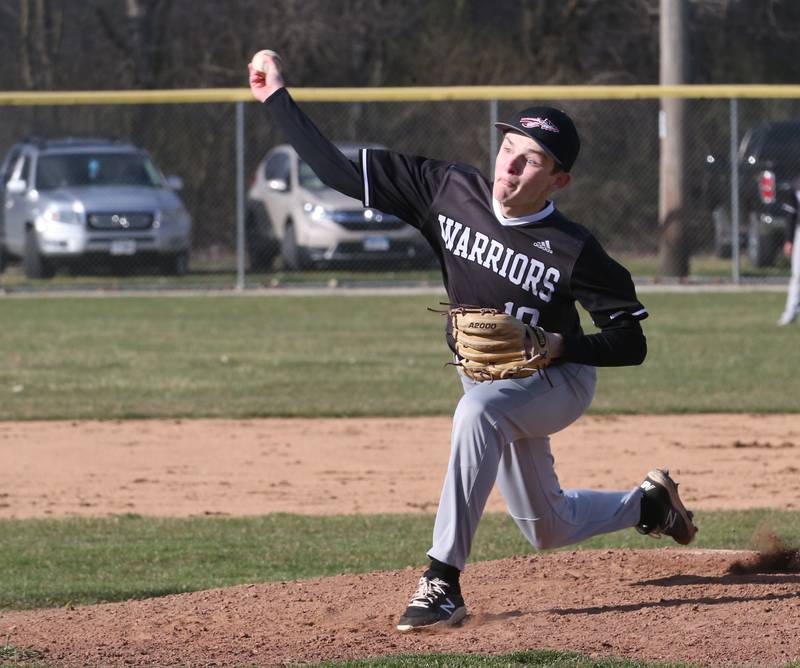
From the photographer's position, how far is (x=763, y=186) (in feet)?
61.4

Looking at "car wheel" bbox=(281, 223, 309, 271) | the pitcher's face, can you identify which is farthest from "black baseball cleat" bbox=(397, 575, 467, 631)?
"car wheel" bbox=(281, 223, 309, 271)

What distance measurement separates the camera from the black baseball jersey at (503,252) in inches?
180

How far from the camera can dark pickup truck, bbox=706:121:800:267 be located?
733 inches

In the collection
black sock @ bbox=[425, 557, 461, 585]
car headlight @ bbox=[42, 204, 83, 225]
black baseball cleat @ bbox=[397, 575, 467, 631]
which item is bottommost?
black baseball cleat @ bbox=[397, 575, 467, 631]

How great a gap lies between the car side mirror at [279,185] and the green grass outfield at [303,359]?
5.85ft

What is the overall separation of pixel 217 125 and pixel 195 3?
6.91 m

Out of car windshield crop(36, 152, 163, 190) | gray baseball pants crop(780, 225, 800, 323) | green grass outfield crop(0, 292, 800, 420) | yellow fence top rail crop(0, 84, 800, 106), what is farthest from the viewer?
car windshield crop(36, 152, 163, 190)

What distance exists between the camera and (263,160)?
20.7 m

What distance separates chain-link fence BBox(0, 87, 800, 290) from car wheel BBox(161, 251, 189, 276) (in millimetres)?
20

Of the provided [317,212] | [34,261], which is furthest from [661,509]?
[34,261]

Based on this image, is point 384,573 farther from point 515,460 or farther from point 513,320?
point 513,320

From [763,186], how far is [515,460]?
48.1 feet

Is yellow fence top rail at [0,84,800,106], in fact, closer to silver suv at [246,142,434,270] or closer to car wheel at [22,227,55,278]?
silver suv at [246,142,434,270]

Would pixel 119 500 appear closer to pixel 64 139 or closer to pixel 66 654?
pixel 66 654
